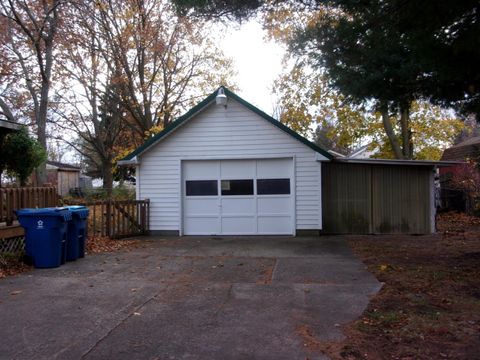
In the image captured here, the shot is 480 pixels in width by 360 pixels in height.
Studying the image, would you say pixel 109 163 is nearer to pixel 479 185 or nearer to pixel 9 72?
pixel 9 72

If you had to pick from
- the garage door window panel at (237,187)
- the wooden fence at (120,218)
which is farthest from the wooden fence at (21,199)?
the garage door window panel at (237,187)

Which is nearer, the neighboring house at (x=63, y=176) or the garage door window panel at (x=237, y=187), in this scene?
the garage door window panel at (x=237, y=187)

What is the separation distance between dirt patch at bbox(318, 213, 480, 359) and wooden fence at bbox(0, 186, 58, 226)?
6951 millimetres

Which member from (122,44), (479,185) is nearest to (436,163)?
(479,185)

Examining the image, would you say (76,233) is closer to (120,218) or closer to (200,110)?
(120,218)

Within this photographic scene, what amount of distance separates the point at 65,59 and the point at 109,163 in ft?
31.2

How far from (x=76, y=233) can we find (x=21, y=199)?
130 cm

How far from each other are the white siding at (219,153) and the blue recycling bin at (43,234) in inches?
231

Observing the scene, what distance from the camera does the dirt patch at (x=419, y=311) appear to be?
15.0 feet

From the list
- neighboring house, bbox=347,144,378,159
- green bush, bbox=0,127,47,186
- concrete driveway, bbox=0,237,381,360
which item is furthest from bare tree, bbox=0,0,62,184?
neighboring house, bbox=347,144,378,159

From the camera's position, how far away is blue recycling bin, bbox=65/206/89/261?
378 inches

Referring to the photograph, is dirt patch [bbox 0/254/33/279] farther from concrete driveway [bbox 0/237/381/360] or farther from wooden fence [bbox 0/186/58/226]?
wooden fence [bbox 0/186/58/226]

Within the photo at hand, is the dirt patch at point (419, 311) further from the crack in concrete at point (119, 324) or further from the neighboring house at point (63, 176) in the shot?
the neighboring house at point (63, 176)

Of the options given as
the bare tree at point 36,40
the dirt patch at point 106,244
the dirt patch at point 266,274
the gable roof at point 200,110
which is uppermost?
the bare tree at point 36,40
